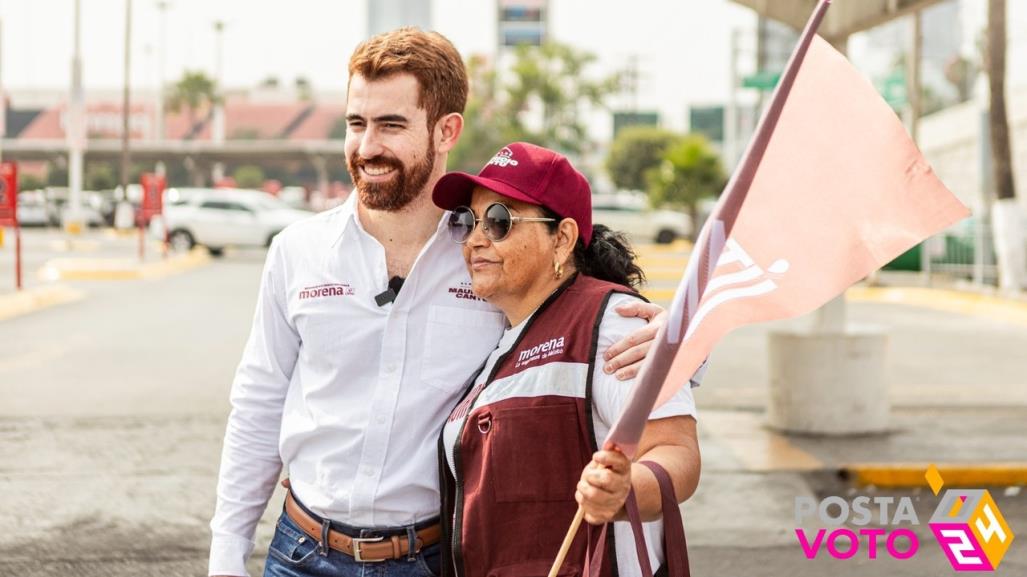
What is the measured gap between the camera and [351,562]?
2.85 meters

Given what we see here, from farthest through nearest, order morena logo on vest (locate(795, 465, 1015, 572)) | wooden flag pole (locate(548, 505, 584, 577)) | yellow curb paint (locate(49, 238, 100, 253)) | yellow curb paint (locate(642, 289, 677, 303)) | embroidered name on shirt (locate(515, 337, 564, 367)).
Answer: yellow curb paint (locate(49, 238, 100, 253)) < yellow curb paint (locate(642, 289, 677, 303)) < morena logo on vest (locate(795, 465, 1015, 572)) < embroidered name on shirt (locate(515, 337, 564, 367)) < wooden flag pole (locate(548, 505, 584, 577))

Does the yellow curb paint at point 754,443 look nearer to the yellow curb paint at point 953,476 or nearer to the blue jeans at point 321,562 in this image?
the yellow curb paint at point 953,476

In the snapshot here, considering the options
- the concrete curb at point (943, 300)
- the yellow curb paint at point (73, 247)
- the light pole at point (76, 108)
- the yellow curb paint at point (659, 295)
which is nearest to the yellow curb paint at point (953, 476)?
the concrete curb at point (943, 300)

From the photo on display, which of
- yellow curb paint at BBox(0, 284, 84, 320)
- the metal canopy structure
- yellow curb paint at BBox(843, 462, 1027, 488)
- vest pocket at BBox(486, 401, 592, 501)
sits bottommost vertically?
yellow curb paint at BBox(843, 462, 1027, 488)

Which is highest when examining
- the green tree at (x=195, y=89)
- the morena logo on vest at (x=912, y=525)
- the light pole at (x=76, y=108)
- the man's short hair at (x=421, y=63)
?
the green tree at (x=195, y=89)

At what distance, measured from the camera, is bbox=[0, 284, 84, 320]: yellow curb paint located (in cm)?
1781

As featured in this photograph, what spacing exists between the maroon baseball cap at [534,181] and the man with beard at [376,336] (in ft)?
0.67

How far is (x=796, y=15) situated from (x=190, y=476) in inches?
204

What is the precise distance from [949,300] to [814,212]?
1922 cm

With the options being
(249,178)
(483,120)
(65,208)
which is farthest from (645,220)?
(249,178)

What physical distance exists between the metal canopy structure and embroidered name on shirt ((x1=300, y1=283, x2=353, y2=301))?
276 inches

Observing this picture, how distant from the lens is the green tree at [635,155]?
63.3 m

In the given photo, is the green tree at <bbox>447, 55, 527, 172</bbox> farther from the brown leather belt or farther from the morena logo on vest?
the brown leather belt

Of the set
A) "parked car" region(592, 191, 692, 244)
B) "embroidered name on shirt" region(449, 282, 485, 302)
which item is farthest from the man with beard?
"parked car" region(592, 191, 692, 244)
